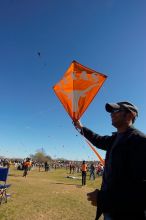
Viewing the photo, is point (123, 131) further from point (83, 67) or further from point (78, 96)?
point (83, 67)

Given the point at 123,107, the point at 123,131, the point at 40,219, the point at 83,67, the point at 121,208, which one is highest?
the point at 83,67

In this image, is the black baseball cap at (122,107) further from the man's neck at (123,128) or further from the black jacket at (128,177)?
the black jacket at (128,177)

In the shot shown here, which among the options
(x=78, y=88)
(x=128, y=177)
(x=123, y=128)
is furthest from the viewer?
(x=78, y=88)

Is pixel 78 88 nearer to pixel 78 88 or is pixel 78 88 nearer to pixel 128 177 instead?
pixel 78 88

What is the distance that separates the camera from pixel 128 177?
82.6 inches

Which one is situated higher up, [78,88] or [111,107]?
[78,88]

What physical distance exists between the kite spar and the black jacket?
154 centimetres

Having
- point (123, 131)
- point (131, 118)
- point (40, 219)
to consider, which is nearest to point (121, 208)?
point (123, 131)

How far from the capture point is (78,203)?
389 inches


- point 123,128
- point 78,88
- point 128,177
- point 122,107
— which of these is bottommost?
point 128,177

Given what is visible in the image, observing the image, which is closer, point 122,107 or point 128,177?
point 128,177

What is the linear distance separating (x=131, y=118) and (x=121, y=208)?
0.95 meters

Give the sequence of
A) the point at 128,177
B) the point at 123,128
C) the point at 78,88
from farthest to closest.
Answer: the point at 78,88
the point at 123,128
the point at 128,177

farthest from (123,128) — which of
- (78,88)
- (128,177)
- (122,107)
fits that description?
(78,88)
